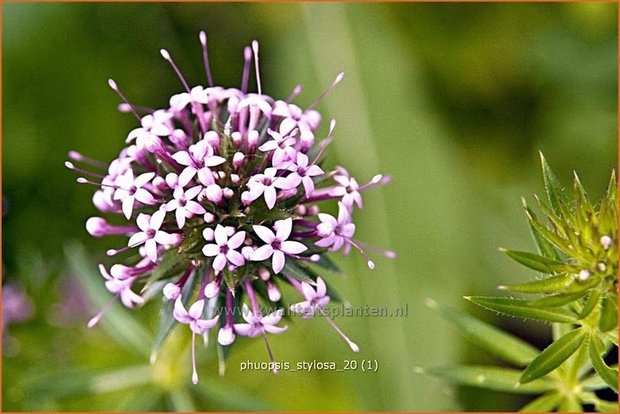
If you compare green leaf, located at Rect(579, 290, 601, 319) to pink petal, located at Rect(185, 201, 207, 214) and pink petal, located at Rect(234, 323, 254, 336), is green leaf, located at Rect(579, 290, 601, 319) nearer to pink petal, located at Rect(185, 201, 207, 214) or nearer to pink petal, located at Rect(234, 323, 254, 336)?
pink petal, located at Rect(234, 323, 254, 336)

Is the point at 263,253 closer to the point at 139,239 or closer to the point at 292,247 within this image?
the point at 292,247

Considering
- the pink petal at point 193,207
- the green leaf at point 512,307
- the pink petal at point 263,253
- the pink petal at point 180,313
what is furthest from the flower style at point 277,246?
the green leaf at point 512,307

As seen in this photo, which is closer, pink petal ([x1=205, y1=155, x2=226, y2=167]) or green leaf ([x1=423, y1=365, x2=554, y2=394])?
pink petal ([x1=205, y1=155, x2=226, y2=167])

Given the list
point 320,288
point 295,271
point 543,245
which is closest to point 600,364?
point 543,245

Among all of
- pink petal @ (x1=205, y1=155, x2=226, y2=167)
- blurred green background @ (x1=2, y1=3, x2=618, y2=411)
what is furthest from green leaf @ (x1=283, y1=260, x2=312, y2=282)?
blurred green background @ (x1=2, y1=3, x2=618, y2=411)

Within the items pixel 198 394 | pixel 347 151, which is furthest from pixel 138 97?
pixel 198 394

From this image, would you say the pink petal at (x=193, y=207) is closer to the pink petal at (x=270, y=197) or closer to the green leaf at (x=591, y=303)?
the pink petal at (x=270, y=197)
